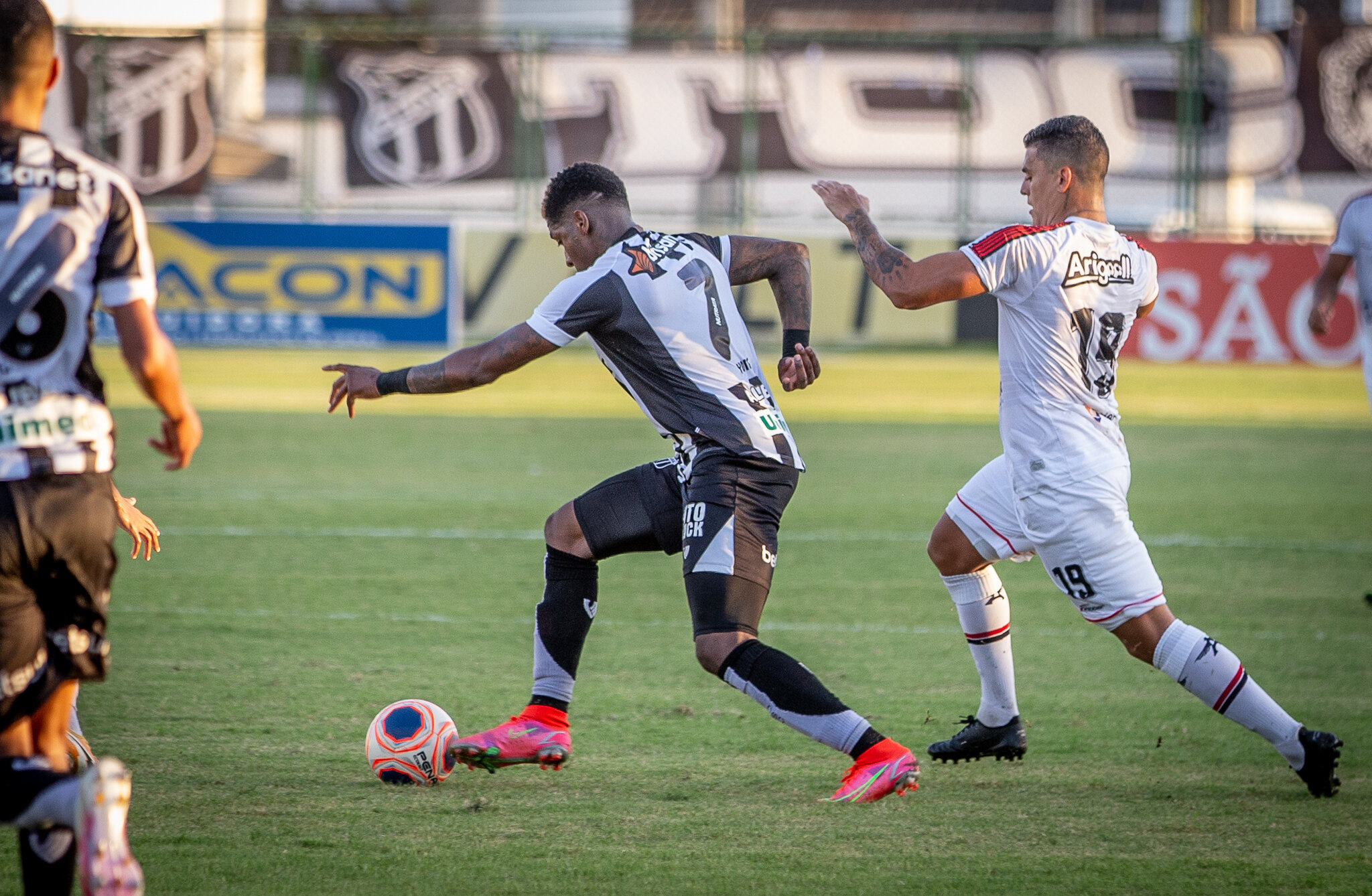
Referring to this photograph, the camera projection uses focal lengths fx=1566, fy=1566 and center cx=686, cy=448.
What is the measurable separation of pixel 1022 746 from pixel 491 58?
19.5m

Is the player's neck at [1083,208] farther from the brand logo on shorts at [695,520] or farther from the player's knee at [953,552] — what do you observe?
the brand logo on shorts at [695,520]

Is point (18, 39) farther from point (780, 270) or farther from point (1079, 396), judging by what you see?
point (1079, 396)

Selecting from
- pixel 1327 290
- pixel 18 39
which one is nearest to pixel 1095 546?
pixel 18 39

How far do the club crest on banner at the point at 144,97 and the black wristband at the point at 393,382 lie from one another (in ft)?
64.3

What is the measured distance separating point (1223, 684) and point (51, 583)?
3.38 meters

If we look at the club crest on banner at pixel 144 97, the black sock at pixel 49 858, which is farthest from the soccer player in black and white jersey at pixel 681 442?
the club crest on banner at pixel 144 97

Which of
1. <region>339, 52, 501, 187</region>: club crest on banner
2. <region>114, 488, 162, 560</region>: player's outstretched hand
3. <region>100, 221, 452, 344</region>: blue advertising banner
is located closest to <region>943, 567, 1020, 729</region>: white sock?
<region>114, 488, 162, 560</region>: player's outstretched hand

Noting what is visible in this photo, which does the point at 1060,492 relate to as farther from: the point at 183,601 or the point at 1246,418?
the point at 1246,418

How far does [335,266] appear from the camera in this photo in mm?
20875

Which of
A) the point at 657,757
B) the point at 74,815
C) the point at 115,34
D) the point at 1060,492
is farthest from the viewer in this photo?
the point at 115,34

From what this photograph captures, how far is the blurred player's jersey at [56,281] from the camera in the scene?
3234 millimetres

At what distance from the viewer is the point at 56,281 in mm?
3256

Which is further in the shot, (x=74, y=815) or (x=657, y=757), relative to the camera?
(x=657, y=757)

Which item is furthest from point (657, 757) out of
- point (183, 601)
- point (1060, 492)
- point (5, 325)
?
point (183, 601)
